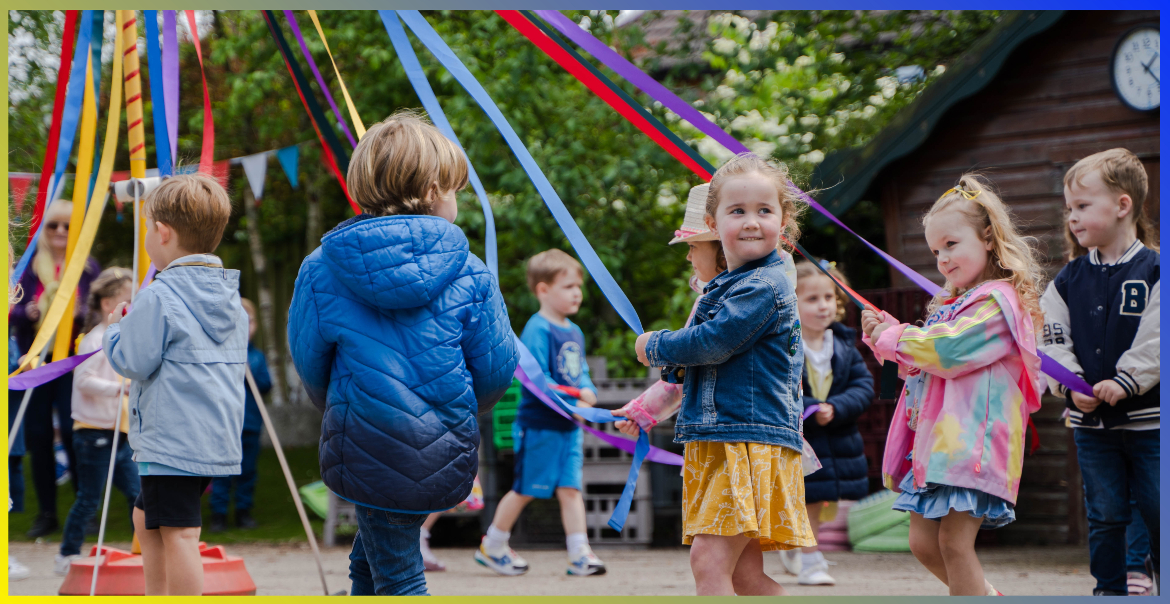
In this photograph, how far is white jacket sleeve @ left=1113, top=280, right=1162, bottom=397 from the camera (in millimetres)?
3061

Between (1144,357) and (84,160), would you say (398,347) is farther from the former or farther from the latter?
(1144,357)

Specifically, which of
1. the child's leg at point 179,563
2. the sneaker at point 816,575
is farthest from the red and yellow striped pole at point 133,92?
the sneaker at point 816,575

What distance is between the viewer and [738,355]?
7.97 feet

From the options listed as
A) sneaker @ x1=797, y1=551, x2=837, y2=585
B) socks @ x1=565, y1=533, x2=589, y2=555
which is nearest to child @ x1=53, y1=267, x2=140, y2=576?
socks @ x1=565, y1=533, x2=589, y2=555

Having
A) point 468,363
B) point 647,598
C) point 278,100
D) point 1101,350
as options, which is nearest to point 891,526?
point 1101,350

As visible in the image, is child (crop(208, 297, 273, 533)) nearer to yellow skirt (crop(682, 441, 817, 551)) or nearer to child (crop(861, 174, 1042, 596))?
yellow skirt (crop(682, 441, 817, 551))

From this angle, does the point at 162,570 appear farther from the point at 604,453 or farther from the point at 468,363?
the point at 604,453

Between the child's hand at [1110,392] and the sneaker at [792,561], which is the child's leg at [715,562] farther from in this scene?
the sneaker at [792,561]

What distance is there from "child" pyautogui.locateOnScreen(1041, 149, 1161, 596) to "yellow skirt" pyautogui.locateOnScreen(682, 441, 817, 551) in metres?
1.33

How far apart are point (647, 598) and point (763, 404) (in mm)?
862

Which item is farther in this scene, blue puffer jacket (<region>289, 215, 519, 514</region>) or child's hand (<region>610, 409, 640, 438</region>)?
child's hand (<region>610, 409, 640, 438</region>)

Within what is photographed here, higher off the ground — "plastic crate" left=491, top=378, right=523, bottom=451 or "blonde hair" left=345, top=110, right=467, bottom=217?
"blonde hair" left=345, top=110, right=467, bottom=217

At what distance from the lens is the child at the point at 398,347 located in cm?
226

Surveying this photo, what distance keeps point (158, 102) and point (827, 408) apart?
2828 mm
